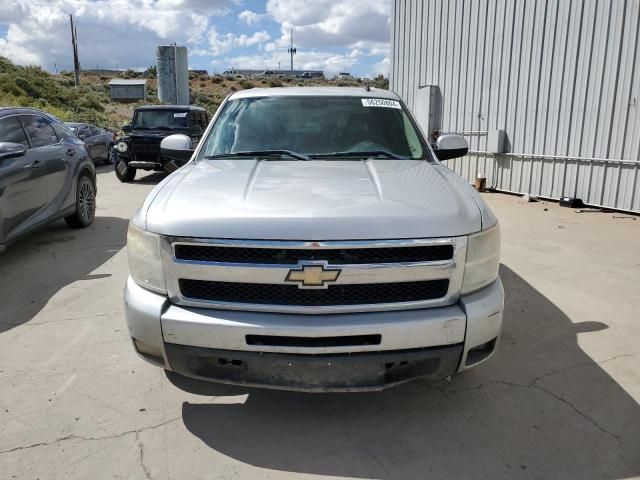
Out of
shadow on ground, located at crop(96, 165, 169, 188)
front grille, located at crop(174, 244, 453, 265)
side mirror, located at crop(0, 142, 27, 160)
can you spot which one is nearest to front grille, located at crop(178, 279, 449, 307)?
front grille, located at crop(174, 244, 453, 265)

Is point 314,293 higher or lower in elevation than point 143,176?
higher

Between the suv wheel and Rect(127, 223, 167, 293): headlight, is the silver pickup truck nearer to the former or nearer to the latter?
Rect(127, 223, 167, 293): headlight

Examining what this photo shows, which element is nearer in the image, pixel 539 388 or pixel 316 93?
pixel 539 388

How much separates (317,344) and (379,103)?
243 centimetres

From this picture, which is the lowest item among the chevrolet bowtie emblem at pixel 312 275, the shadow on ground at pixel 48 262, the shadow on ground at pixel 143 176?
the shadow on ground at pixel 143 176

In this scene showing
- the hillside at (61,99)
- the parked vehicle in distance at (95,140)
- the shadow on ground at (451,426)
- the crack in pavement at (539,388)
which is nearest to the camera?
the shadow on ground at (451,426)

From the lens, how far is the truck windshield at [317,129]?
3.66m

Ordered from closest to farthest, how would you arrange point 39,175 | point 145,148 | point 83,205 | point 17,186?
point 17,186 → point 39,175 → point 83,205 → point 145,148

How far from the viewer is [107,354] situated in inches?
141

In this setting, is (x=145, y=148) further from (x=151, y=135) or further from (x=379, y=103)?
(x=379, y=103)

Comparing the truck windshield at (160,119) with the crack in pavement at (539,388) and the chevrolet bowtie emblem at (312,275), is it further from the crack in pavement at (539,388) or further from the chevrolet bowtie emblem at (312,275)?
the chevrolet bowtie emblem at (312,275)

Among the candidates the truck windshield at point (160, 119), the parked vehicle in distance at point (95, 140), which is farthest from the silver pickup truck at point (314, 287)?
the parked vehicle in distance at point (95, 140)

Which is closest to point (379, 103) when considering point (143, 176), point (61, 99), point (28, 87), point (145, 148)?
point (145, 148)

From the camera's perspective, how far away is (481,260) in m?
2.52
